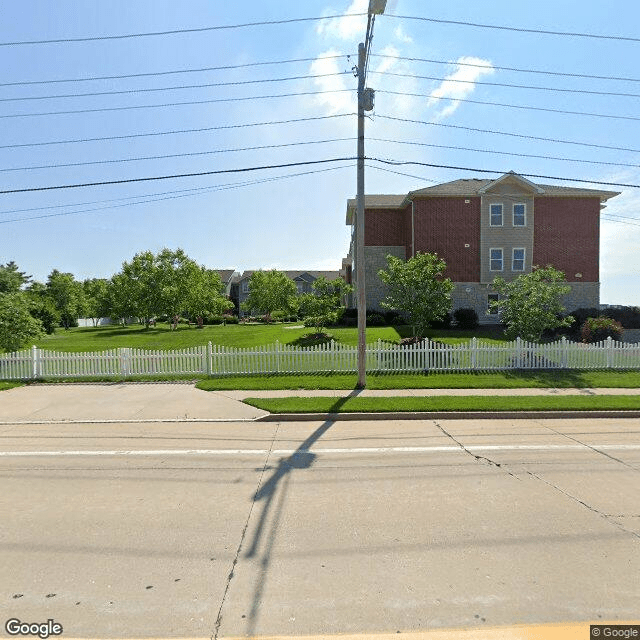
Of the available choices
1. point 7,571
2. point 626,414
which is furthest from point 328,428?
point 626,414

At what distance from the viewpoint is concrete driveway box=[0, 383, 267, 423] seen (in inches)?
349

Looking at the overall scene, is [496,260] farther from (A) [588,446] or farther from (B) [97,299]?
(B) [97,299]

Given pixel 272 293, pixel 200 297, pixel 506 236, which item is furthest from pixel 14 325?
pixel 272 293

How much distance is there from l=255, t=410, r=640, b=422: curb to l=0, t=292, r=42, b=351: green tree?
10.5 m

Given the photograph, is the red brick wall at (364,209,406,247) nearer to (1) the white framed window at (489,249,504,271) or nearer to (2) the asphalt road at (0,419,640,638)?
(1) the white framed window at (489,249,504,271)

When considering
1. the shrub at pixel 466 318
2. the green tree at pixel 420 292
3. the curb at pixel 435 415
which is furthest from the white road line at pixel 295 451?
the shrub at pixel 466 318

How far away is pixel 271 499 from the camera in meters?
4.70

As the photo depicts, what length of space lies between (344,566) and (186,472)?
3025 millimetres

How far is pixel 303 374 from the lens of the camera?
13.0 metres

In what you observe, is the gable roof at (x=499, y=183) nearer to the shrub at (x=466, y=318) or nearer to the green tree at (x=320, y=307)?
the shrub at (x=466, y=318)

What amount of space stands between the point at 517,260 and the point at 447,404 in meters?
22.5

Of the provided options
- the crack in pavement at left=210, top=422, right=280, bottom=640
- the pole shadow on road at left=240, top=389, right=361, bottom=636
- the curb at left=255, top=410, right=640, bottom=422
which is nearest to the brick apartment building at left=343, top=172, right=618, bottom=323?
the curb at left=255, top=410, right=640, bottom=422

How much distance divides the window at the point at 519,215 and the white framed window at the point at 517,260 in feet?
5.98

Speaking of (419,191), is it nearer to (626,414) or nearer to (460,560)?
(626,414)
